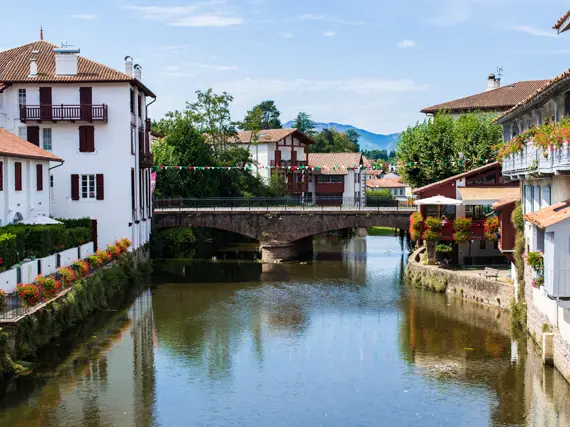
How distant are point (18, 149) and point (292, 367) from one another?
70.1 ft

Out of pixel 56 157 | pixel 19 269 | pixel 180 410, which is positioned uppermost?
pixel 56 157

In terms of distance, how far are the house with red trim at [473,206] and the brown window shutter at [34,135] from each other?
25409mm

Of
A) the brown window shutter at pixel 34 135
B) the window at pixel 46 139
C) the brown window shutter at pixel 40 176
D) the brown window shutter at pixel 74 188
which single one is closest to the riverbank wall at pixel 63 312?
the brown window shutter at pixel 74 188

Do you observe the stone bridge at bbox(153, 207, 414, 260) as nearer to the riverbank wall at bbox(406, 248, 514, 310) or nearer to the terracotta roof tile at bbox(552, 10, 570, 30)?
the riverbank wall at bbox(406, 248, 514, 310)

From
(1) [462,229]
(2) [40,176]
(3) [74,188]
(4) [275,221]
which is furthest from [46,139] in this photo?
(1) [462,229]

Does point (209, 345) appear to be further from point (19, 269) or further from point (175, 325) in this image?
point (19, 269)

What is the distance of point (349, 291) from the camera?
1908 inches

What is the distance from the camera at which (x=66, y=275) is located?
36438 millimetres

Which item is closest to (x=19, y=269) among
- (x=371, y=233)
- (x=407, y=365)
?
(x=407, y=365)

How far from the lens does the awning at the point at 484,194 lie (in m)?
47.2

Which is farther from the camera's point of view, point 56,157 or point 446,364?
point 56,157

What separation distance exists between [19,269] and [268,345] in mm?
10826

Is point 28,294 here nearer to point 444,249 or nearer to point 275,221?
point 444,249

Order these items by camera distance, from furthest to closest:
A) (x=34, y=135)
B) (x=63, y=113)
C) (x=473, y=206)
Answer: (x=34, y=135), (x=63, y=113), (x=473, y=206)
